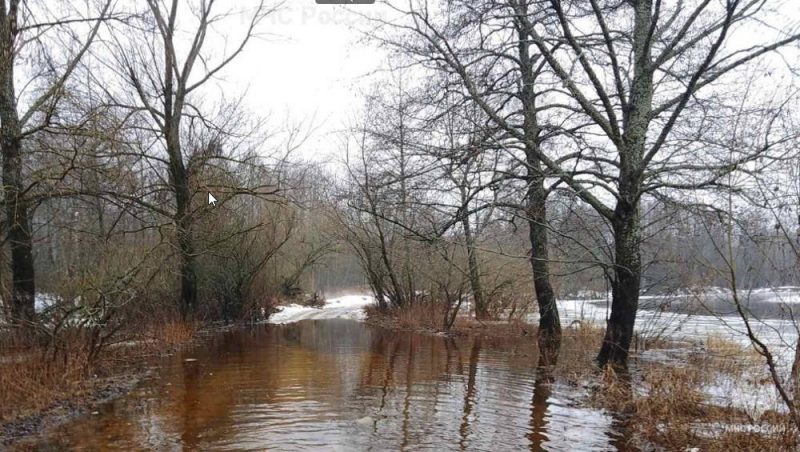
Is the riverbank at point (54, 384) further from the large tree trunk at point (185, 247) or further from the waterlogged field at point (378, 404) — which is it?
the large tree trunk at point (185, 247)

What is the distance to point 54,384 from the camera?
877 centimetres

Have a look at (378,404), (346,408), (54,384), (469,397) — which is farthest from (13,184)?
(469,397)

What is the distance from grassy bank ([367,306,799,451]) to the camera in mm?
6422

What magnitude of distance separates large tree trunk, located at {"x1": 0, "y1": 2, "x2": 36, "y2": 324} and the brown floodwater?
2742 mm

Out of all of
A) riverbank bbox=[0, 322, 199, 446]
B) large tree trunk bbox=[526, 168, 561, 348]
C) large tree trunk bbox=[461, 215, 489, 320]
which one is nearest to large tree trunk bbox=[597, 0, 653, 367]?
large tree trunk bbox=[526, 168, 561, 348]

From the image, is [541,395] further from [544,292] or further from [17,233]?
[17,233]

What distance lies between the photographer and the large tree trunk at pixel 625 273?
9.88m

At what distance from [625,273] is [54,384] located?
9447 mm

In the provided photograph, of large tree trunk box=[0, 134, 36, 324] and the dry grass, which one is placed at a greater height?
large tree trunk box=[0, 134, 36, 324]

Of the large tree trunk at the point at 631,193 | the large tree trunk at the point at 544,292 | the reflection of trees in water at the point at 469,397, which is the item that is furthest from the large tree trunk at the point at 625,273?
the large tree trunk at the point at 544,292

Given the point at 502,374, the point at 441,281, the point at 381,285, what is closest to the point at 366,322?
the point at 381,285

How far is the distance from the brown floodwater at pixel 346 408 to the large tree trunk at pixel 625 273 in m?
1.41

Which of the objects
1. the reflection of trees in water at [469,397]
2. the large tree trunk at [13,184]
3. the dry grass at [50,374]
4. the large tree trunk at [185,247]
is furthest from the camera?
the large tree trunk at [185,247]

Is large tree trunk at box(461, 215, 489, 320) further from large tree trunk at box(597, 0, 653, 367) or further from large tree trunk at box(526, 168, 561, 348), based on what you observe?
large tree trunk at box(597, 0, 653, 367)
